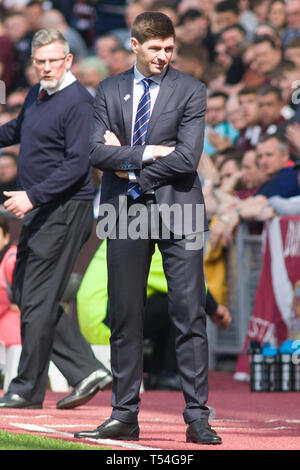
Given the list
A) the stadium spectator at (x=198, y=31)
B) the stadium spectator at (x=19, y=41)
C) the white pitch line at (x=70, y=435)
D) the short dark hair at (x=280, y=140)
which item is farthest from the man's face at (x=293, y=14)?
the white pitch line at (x=70, y=435)

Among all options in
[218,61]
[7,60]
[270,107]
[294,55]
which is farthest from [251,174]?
[7,60]

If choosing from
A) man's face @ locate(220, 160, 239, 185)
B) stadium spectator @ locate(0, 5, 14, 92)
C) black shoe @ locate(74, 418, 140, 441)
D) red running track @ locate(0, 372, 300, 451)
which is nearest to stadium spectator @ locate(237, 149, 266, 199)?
man's face @ locate(220, 160, 239, 185)

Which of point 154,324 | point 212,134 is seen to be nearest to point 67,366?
point 154,324

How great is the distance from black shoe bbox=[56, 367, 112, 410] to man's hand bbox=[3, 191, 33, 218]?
125 cm

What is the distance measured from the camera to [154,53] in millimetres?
5484

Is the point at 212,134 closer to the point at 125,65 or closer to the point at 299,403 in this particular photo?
the point at 125,65

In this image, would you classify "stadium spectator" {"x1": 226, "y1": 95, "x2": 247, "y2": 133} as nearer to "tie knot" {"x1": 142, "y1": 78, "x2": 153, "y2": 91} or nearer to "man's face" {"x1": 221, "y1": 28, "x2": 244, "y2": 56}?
"man's face" {"x1": 221, "y1": 28, "x2": 244, "y2": 56}

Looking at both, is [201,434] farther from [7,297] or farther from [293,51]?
[293,51]

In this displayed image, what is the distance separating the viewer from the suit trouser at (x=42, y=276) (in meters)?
7.27

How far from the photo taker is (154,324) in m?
8.98

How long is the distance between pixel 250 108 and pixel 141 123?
20.3 feet
